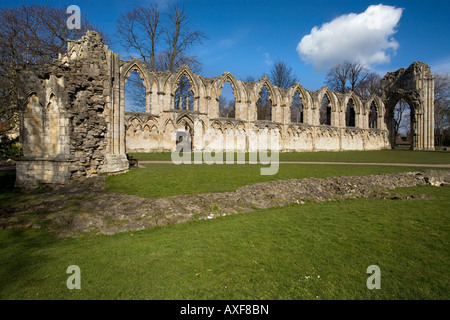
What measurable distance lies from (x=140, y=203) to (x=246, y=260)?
3.78m

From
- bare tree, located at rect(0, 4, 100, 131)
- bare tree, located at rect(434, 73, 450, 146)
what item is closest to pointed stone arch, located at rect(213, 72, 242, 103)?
bare tree, located at rect(0, 4, 100, 131)

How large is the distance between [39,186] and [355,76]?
47.0 metres

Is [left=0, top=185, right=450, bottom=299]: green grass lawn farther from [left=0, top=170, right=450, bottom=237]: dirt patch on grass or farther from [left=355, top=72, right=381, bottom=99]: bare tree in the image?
[left=355, top=72, right=381, bottom=99]: bare tree

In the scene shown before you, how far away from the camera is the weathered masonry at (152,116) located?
9312mm

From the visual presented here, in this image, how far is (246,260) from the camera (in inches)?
152

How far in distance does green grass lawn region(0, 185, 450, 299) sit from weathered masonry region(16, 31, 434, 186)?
15.6 ft

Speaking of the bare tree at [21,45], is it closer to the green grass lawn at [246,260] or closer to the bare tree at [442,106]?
the green grass lawn at [246,260]

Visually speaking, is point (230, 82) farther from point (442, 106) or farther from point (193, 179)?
point (442, 106)

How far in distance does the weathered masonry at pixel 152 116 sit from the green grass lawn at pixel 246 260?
4.76 meters

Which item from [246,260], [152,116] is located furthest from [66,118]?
[152,116]

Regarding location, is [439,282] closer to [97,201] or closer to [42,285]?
[42,285]

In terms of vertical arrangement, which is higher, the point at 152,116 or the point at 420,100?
the point at 420,100

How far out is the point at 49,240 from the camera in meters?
5.14

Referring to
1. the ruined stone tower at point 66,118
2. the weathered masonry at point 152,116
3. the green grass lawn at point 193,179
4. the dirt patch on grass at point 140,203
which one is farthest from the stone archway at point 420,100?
the ruined stone tower at point 66,118
